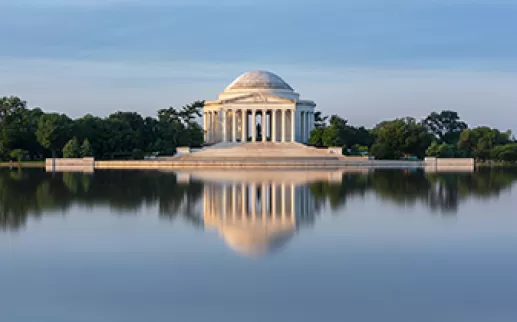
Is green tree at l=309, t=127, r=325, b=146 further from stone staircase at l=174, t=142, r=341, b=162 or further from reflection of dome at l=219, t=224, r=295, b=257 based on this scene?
reflection of dome at l=219, t=224, r=295, b=257

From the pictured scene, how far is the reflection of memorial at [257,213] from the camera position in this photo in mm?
17900

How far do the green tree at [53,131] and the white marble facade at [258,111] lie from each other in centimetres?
2345

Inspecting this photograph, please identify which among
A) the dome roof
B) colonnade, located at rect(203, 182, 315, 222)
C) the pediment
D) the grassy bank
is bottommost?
the grassy bank

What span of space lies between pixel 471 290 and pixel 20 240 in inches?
432

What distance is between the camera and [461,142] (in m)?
96.0

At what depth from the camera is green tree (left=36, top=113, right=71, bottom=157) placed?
79000mm

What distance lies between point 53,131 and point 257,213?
58.8m

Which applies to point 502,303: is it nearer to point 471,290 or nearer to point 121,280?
point 471,290

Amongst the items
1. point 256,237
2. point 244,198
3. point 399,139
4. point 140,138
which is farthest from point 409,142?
point 256,237

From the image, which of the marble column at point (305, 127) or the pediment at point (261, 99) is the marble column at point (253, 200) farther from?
the marble column at point (305, 127)

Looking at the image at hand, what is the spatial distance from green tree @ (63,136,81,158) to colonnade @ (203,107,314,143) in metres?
25.6

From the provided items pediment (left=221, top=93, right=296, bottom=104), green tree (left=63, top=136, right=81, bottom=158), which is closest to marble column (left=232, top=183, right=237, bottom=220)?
green tree (left=63, top=136, right=81, bottom=158)

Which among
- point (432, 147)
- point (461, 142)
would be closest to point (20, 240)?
point (432, 147)

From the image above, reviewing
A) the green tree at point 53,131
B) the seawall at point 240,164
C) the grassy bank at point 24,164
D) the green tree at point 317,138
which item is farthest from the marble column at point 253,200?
the green tree at point 317,138
